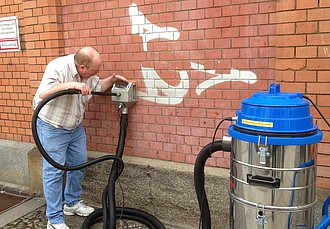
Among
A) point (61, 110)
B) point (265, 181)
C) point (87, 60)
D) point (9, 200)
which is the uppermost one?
point (87, 60)

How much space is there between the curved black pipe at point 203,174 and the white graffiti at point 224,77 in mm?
883

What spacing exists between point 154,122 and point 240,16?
1.36m

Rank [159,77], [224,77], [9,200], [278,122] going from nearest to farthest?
1. [278,122]
2. [224,77]
3. [159,77]
4. [9,200]

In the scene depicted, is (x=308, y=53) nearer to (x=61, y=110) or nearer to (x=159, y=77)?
(x=159, y=77)

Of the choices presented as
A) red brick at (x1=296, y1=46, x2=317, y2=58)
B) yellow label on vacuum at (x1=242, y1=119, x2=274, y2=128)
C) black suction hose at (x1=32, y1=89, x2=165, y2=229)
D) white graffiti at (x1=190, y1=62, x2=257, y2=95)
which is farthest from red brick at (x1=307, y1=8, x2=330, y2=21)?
black suction hose at (x1=32, y1=89, x2=165, y2=229)

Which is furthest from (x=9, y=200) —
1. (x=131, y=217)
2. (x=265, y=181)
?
(x=265, y=181)

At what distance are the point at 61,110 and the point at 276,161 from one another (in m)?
2.21

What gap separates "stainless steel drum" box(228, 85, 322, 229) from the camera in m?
2.00

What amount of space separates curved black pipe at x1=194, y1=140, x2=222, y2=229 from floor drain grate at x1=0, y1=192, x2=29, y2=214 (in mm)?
2666

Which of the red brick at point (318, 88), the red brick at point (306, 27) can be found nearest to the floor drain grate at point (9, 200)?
the red brick at point (318, 88)

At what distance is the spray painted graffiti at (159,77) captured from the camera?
11.2ft

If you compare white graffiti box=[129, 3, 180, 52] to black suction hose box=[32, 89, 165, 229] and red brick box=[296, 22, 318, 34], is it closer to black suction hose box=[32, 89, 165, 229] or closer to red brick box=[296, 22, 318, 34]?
black suction hose box=[32, 89, 165, 229]

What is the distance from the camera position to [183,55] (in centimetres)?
348

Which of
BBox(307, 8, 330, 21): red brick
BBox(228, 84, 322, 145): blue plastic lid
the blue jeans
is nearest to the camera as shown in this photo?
BBox(228, 84, 322, 145): blue plastic lid
